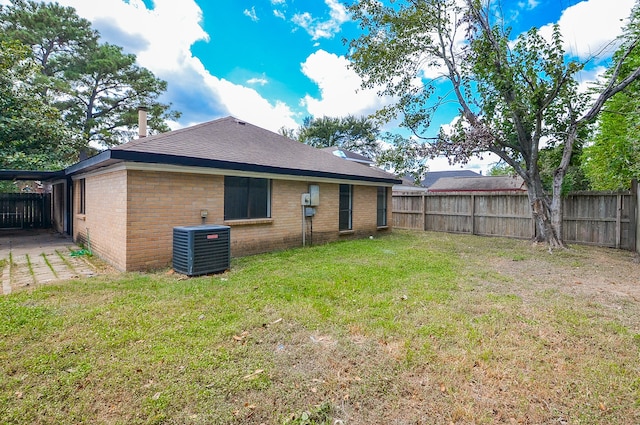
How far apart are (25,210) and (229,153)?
43.8 feet

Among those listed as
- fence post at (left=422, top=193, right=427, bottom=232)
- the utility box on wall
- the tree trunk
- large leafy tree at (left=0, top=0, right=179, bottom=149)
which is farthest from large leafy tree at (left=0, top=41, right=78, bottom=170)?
the tree trunk

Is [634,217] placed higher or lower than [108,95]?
lower

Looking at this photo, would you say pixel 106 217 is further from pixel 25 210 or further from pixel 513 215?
pixel 513 215

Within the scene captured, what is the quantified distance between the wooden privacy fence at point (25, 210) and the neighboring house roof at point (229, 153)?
7.86 meters

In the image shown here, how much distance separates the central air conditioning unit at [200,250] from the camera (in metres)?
5.67

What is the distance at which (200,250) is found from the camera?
5.74 metres

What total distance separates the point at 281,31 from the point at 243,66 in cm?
237

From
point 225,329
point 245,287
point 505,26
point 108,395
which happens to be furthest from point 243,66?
point 108,395

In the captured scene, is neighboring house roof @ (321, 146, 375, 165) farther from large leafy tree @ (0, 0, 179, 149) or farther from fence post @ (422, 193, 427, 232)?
large leafy tree @ (0, 0, 179, 149)

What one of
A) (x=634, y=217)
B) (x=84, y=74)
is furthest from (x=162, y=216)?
(x=84, y=74)

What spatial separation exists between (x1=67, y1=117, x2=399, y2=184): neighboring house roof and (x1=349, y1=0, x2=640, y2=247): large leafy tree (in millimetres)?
3410

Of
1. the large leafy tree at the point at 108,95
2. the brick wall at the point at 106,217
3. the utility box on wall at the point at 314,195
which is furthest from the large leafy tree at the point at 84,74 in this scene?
the utility box on wall at the point at 314,195

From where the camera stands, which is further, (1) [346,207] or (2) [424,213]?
(2) [424,213]

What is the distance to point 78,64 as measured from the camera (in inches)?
723
